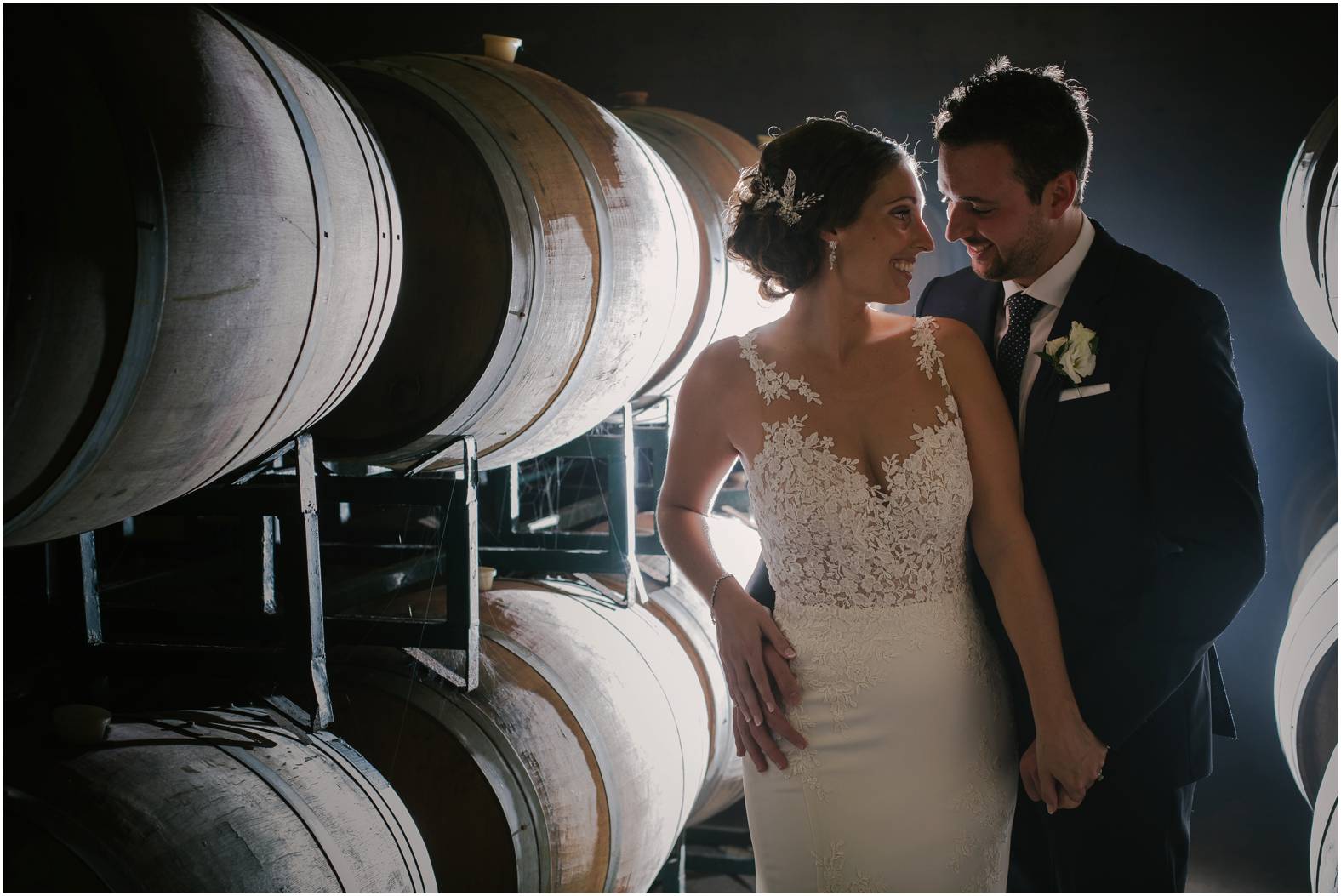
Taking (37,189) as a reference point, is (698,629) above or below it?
below

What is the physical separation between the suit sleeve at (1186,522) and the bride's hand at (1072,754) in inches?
0.9

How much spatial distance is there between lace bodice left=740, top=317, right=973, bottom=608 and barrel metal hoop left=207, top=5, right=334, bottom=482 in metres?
0.87

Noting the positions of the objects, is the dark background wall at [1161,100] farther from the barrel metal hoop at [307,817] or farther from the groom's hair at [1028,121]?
the barrel metal hoop at [307,817]

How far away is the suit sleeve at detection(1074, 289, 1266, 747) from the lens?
159cm

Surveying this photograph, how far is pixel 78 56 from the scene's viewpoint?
1.05 meters

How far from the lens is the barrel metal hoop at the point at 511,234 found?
187 cm

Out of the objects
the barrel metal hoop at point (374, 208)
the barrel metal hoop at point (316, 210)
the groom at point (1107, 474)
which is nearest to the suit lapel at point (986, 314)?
the groom at point (1107, 474)

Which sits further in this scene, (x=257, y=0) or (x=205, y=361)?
(x=257, y=0)

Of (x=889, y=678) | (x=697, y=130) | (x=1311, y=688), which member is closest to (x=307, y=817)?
(x=889, y=678)

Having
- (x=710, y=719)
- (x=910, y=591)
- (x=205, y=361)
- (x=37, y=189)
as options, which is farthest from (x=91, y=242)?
(x=710, y=719)

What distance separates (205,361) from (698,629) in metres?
2.09

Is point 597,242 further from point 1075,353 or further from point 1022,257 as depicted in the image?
point 1075,353

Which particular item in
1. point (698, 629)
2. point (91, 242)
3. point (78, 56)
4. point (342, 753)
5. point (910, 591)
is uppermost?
point (78, 56)

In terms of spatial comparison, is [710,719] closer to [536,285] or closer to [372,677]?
[372,677]
